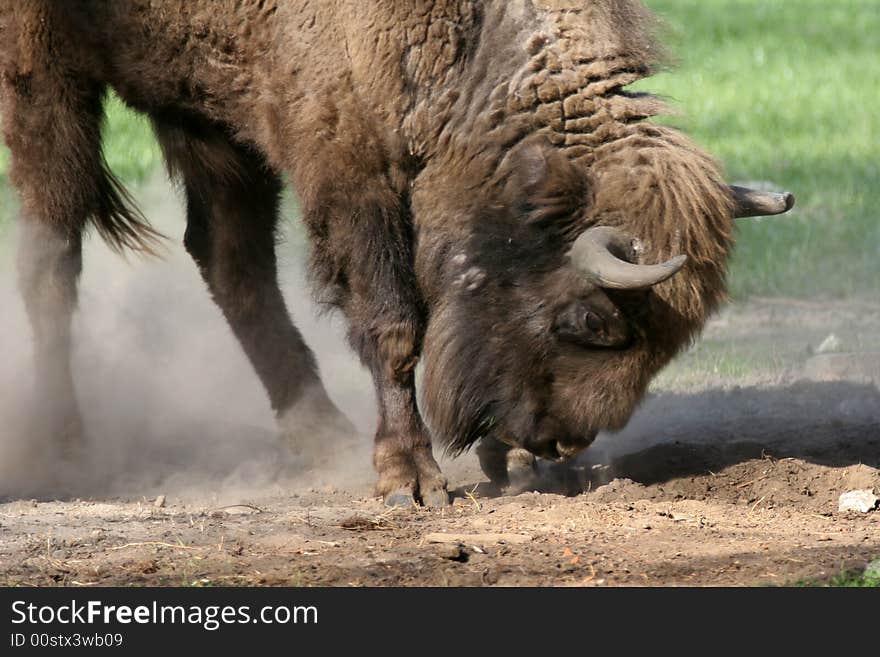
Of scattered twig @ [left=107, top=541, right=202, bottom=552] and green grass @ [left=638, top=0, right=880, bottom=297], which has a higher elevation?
green grass @ [left=638, top=0, right=880, bottom=297]

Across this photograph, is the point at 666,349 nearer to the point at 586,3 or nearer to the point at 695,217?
the point at 695,217

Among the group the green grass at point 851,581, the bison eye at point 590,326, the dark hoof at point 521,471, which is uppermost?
the bison eye at point 590,326

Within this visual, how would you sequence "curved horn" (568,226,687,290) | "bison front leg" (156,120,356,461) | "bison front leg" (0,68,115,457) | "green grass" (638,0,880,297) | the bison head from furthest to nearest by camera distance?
"green grass" (638,0,880,297) < "bison front leg" (156,120,356,461) < "bison front leg" (0,68,115,457) < the bison head < "curved horn" (568,226,687,290)

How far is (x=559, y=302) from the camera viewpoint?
5379mm

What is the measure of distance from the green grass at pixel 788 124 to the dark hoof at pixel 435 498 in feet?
5.60

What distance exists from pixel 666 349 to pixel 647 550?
103 cm

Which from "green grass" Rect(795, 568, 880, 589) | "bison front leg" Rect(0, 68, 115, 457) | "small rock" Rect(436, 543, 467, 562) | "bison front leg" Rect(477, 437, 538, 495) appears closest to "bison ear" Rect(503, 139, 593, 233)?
"bison front leg" Rect(477, 437, 538, 495)

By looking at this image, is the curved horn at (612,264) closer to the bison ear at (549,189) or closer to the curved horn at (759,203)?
the bison ear at (549,189)

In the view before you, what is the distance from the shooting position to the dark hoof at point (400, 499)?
213 inches

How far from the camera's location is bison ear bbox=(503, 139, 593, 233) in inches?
212

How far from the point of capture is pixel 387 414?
570 cm

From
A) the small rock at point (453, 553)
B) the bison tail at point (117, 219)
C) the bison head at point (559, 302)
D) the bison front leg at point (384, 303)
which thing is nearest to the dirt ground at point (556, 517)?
the small rock at point (453, 553)

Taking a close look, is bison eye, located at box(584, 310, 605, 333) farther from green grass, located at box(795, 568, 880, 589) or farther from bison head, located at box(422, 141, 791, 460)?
green grass, located at box(795, 568, 880, 589)

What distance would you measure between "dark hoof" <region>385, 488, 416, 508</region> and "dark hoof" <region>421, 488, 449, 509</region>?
75mm
